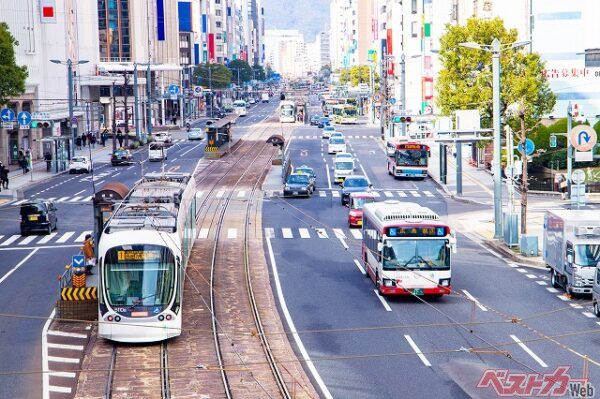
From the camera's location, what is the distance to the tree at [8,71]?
75125 millimetres

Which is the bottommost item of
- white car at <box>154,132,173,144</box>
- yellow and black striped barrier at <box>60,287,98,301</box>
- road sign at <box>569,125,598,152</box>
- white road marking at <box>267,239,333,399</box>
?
white road marking at <box>267,239,333,399</box>

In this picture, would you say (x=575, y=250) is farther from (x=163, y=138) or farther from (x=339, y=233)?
(x=163, y=138)

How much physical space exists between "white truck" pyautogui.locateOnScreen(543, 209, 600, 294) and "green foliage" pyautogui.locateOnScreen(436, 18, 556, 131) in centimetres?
3173

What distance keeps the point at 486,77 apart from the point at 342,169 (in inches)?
509

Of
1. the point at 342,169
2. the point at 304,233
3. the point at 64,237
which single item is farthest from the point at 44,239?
the point at 342,169

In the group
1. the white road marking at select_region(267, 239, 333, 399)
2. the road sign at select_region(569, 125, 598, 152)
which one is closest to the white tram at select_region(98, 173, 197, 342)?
the white road marking at select_region(267, 239, 333, 399)

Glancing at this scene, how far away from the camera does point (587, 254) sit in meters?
36.3

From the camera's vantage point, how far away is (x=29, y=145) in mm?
102938

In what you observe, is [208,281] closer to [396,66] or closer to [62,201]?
[62,201]

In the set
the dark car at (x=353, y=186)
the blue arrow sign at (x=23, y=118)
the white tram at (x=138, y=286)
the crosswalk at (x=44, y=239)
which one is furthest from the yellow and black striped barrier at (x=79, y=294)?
the blue arrow sign at (x=23, y=118)

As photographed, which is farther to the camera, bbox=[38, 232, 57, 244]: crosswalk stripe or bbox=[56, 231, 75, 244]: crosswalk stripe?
bbox=[38, 232, 57, 244]: crosswalk stripe

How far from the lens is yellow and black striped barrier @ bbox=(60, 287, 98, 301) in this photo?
33156 millimetres

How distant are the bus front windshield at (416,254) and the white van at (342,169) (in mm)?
41155

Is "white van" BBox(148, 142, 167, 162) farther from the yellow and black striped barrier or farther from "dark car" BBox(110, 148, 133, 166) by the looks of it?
the yellow and black striped barrier
